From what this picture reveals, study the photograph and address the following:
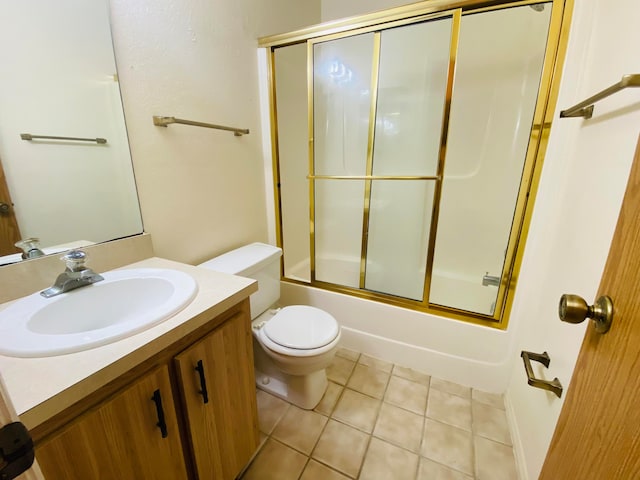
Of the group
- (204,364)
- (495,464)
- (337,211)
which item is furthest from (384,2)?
(495,464)

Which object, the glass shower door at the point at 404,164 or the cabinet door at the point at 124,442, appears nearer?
the cabinet door at the point at 124,442

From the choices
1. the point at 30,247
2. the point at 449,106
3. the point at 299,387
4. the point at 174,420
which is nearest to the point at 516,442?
the point at 299,387

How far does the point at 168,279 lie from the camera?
954mm

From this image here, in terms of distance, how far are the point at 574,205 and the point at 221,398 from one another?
1.38m

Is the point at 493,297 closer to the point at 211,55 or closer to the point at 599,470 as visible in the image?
the point at 599,470

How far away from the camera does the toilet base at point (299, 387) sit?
1388mm

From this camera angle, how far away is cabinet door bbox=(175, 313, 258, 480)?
766mm

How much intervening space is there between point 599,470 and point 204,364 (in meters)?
0.87

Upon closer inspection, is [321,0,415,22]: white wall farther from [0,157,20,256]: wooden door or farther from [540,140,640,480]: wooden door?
[0,157,20,256]: wooden door

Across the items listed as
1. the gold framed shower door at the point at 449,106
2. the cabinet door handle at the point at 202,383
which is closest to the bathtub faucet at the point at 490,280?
the gold framed shower door at the point at 449,106

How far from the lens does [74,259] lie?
862 mm

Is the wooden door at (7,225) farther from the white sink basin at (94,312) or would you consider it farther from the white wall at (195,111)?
the white wall at (195,111)

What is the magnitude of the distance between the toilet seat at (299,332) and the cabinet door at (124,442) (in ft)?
1.82

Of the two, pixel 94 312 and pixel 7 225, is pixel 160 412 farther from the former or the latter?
pixel 7 225
